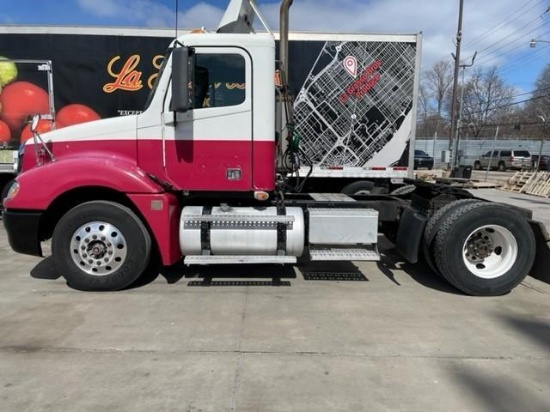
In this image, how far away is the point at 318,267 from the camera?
265 inches

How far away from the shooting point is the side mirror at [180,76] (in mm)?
A: 4930

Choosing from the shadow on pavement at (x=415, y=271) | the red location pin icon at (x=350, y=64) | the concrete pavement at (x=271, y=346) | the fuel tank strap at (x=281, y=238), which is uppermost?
the red location pin icon at (x=350, y=64)

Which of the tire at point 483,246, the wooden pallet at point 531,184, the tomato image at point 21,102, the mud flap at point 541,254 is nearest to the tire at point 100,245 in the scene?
the tire at point 483,246

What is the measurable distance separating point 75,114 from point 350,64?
17.2 feet

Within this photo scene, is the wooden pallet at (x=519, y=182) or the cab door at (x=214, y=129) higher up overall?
the cab door at (x=214, y=129)

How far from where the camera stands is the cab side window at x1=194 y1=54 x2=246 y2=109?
5.36 meters

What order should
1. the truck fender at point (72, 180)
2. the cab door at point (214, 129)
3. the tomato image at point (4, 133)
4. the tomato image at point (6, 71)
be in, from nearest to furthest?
the truck fender at point (72, 180) → the cab door at point (214, 129) → the tomato image at point (6, 71) → the tomato image at point (4, 133)

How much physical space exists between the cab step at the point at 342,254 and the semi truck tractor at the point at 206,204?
16 mm

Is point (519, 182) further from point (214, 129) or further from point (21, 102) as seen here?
point (21, 102)

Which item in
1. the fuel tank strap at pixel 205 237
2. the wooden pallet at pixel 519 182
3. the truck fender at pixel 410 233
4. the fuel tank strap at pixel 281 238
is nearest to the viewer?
the fuel tank strap at pixel 205 237

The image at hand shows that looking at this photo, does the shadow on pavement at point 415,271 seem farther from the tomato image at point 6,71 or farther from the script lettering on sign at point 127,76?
the tomato image at point 6,71

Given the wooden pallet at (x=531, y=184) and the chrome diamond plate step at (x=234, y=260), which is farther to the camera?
the wooden pallet at (x=531, y=184)

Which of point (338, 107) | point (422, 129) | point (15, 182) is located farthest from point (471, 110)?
point (15, 182)

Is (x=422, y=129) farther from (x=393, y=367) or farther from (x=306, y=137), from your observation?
(x=393, y=367)
